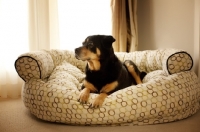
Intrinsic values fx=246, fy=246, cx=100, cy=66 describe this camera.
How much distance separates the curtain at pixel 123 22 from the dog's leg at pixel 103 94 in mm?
1430

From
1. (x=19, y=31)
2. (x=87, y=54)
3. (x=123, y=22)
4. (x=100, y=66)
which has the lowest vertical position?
(x=100, y=66)

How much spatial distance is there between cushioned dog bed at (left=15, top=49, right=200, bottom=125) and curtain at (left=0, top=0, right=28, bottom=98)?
80 cm

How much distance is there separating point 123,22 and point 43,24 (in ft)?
3.55

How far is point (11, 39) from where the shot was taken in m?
3.00

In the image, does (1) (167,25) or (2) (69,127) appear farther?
(1) (167,25)

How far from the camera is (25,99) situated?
7.23 ft

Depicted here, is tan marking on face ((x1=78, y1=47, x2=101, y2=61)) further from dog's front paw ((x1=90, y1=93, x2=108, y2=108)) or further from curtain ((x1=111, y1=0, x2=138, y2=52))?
curtain ((x1=111, y1=0, x2=138, y2=52))

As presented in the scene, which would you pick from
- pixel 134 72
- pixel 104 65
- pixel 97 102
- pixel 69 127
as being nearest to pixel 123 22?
pixel 134 72

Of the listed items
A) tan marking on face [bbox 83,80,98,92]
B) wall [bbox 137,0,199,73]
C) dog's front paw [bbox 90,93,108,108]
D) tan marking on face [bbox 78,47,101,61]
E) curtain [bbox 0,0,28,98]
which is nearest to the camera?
dog's front paw [bbox 90,93,108,108]

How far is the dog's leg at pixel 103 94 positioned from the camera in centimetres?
189

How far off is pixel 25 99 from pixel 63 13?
1.50m

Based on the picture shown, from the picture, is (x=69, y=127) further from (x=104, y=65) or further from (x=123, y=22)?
(x=123, y=22)

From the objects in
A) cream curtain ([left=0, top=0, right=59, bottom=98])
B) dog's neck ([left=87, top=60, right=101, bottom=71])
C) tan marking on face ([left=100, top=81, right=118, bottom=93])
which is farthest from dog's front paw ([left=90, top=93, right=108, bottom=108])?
cream curtain ([left=0, top=0, right=59, bottom=98])

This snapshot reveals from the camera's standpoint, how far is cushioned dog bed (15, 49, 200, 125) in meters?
1.90
